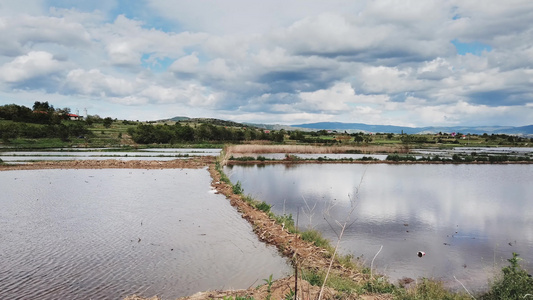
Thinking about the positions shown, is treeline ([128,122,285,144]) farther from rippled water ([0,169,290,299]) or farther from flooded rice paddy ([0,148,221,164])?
rippled water ([0,169,290,299])

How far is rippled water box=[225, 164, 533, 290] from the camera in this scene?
30.7 feet

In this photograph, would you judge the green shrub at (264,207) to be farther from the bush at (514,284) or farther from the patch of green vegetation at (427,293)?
the bush at (514,284)

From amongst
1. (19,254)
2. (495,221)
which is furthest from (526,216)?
(19,254)

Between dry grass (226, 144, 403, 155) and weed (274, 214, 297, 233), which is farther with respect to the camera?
dry grass (226, 144, 403, 155)

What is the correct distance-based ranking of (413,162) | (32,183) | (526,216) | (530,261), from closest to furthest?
(530,261) → (526,216) → (32,183) → (413,162)

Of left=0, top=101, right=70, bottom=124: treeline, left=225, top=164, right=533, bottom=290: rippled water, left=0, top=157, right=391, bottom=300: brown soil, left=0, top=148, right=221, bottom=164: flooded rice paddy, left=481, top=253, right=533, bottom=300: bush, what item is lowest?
left=225, top=164, right=533, bottom=290: rippled water

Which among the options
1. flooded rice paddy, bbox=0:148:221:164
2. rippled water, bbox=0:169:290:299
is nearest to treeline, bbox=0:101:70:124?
flooded rice paddy, bbox=0:148:221:164

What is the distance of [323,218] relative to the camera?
45.1 feet

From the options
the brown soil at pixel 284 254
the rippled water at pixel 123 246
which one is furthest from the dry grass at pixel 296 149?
the rippled water at pixel 123 246

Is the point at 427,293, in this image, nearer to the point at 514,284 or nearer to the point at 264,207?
the point at 514,284

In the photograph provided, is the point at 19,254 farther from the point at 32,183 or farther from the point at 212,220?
the point at 32,183

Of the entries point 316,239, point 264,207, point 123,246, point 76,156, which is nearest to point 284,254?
point 316,239

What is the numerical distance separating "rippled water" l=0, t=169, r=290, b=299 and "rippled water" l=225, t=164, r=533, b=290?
2.87 m

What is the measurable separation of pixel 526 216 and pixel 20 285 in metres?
19.5
